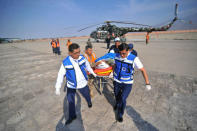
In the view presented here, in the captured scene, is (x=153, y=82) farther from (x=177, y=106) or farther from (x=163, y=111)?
(x=163, y=111)

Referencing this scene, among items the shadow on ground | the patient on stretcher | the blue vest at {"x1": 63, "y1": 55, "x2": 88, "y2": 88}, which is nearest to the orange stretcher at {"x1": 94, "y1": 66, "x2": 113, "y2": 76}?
the patient on stretcher

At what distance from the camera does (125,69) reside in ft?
6.73

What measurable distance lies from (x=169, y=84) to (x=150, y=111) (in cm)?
185

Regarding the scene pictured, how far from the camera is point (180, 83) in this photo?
12.2ft

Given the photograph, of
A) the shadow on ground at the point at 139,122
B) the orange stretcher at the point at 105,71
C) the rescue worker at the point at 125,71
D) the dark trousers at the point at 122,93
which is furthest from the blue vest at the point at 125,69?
the shadow on ground at the point at 139,122

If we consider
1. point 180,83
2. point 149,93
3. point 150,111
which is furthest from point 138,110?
point 180,83

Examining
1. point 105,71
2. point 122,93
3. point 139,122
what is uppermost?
point 105,71

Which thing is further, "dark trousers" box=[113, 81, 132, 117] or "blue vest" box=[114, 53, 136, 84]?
"dark trousers" box=[113, 81, 132, 117]

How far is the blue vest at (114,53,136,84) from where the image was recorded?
1963mm

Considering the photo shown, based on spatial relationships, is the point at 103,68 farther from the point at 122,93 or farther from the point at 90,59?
the point at 122,93

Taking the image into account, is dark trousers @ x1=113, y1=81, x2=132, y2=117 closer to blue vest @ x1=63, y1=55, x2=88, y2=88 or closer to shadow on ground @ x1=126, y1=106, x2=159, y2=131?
shadow on ground @ x1=126, y1=106, x2=159, y2=131

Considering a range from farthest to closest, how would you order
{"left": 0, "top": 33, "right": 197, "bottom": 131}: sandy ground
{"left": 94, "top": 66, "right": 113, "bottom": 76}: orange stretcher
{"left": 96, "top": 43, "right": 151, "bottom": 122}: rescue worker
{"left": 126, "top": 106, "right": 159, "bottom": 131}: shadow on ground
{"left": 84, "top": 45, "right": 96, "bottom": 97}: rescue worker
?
{"left": 84, "top": 45, "right": 96, "bottom": 97}: rescue worker
{"left": 94, "top": 66, "right": 113, "bottom": 76}: orange stretcher
{"left": 0, "top": 33, "right": 197, "bottom": 131}: sandy ground
{"left": 126, "top": 106, "right": 159, "bottom": 131}: shadow on ground
{"left": 96, "top": 43, "right": 151, "bottom": 122}: rescue worker

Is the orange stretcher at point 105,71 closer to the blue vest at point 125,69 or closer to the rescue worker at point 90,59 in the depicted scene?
the rescue worker at point 90,59

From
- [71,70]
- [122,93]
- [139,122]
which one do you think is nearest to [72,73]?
[71,70]
